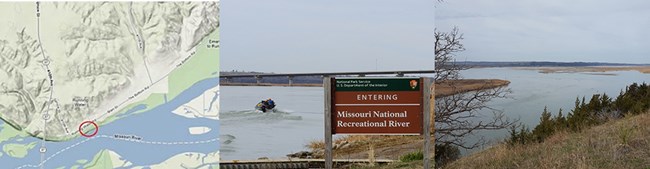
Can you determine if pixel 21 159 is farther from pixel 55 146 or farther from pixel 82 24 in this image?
pixel 82 24

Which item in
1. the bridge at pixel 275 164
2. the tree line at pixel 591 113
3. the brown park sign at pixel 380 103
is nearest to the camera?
the brown park sign at pixel 380 103

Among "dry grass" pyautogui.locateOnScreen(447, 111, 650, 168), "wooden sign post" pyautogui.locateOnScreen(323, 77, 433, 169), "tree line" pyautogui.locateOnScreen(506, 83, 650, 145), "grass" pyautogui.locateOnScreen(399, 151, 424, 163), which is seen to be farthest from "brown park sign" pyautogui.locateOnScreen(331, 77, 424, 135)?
"tree line" pyautogui.locateOnScreen(506, 83, 650, 145)

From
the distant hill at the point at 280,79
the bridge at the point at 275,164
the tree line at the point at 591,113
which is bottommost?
the bridge at the point at 275,164

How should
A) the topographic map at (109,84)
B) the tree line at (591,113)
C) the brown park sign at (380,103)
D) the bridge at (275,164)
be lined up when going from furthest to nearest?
the tree line at (591,113), the bridge at (275,164), the brown park sign at (380,103), the topographic map at (109,84)

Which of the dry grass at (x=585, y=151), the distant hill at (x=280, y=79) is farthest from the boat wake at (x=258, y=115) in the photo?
the dry grass at (x=585, y=151)

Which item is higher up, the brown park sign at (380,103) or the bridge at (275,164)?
the brown park sign at (380,103)

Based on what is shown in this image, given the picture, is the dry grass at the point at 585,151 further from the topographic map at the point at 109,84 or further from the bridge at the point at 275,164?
the topographic map at the point at 109,84

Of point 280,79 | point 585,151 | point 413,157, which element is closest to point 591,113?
point 585,151

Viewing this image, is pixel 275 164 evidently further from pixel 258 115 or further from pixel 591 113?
pixel 591 113

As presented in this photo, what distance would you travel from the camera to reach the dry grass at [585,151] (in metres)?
5.52

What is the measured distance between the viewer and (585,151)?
5719 millimetres

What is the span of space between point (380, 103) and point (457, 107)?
1.59 metres

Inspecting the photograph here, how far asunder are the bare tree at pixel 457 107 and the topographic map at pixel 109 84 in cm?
246

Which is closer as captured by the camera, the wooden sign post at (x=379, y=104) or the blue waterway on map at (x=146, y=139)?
the blue waterway on map at (x=146, y=139)
